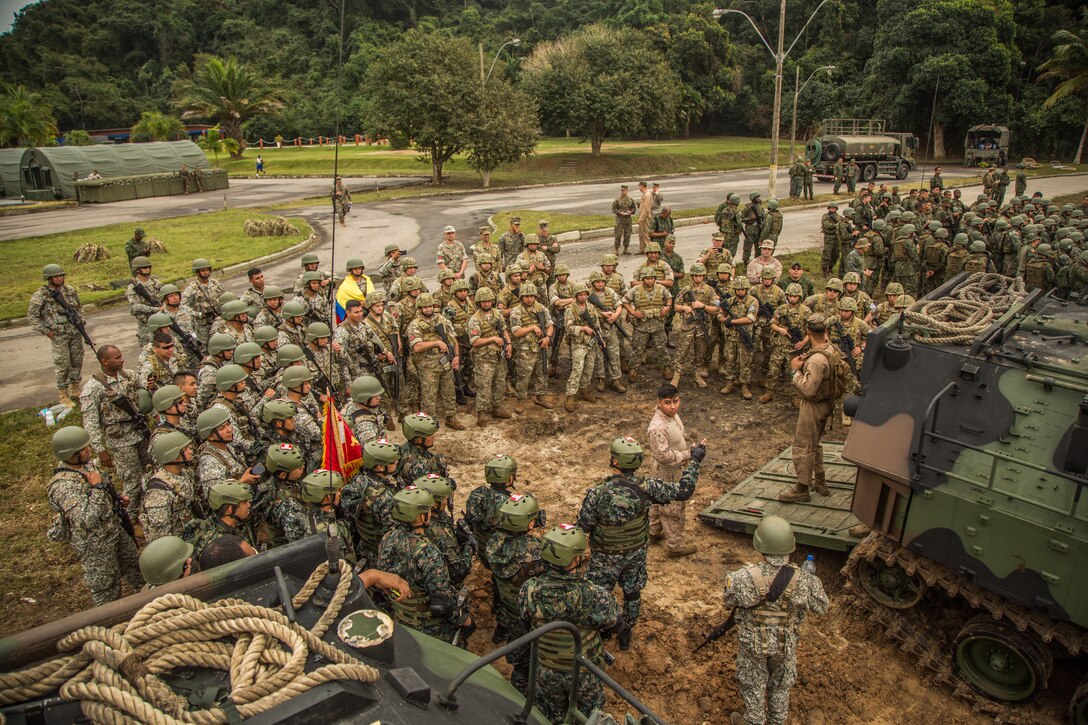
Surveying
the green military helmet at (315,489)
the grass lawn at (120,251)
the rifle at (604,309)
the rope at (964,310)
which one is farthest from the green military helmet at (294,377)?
the grass lawn at (120,251)

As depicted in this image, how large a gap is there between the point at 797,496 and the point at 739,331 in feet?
12.4

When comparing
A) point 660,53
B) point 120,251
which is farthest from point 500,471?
point 660,53

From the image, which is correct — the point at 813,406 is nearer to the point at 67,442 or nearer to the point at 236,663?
the point at 236,663

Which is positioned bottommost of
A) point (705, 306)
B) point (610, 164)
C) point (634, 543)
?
point (634, 543)

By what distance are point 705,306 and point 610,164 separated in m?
30.1

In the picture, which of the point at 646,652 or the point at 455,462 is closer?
the point at 646,652

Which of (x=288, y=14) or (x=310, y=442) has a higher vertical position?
(x=288, y=14)

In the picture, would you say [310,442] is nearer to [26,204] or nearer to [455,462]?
[455,462]

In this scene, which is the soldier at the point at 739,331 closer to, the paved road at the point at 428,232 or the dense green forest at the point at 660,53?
the paved road at the point at 428,232

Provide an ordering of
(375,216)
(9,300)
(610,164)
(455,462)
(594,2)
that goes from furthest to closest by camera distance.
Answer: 1. (594,2)
2. (610,164)
3. (375,216)
4. (9,300)
5. (455,462)

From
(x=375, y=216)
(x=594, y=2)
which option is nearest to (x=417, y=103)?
(x=375, y=216)

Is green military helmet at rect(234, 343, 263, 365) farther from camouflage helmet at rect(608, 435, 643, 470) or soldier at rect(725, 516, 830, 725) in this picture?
soldier at rect(725, 516, 830, 725)

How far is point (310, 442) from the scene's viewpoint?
7.66 meters

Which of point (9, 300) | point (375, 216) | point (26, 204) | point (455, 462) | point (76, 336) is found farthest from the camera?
point (26, 204)
